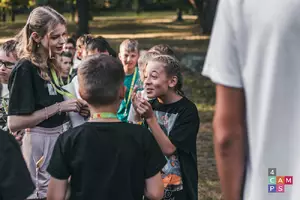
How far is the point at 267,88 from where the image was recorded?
2018mm

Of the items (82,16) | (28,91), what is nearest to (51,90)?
(28,91)

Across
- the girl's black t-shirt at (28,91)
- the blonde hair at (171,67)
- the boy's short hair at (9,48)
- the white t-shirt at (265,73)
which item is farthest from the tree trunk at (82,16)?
the white t-shirt at (265,73)

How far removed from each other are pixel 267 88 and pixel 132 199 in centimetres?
125

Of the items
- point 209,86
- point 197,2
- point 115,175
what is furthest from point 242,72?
point 197,2

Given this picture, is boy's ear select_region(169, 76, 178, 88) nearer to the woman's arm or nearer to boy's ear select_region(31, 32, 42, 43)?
the woman's arm

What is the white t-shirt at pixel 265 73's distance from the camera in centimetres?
197

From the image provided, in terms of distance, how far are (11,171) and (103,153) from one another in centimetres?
60

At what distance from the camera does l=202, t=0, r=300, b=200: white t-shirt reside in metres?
1.97

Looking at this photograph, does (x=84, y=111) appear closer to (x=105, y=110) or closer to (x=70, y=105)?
(x=70, y=105)

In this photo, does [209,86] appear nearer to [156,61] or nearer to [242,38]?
[156,61]

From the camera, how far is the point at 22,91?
147 inches

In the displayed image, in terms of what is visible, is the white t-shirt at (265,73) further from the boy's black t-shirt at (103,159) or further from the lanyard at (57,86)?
the lanyard at (57,86)

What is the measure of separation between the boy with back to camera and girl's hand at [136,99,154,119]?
26.4 inches

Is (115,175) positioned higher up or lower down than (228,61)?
lower down
